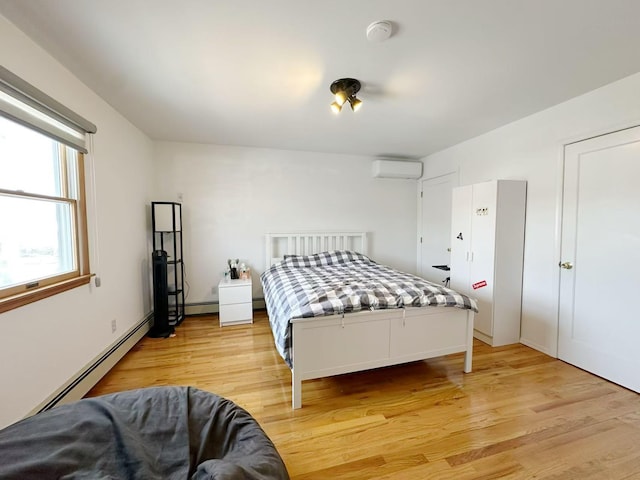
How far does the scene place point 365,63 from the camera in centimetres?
186

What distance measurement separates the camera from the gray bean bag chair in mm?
821

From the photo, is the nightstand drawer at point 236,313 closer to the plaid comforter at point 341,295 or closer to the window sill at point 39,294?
the plaid comforter at point 341,295

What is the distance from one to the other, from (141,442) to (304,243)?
10.4ft

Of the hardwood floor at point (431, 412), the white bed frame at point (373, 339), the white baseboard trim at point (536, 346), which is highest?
the white bed frame at point (373, 339)

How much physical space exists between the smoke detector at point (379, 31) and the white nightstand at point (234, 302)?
284 cm

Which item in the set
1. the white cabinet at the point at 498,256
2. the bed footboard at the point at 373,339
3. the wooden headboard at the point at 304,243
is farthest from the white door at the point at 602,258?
the wooden headboard at the point at 304,243

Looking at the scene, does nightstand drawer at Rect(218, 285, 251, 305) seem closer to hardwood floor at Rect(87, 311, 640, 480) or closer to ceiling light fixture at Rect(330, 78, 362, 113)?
hardwood floor at Rect(87, 311, 640, 480)

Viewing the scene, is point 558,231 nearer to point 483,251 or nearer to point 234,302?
point 483,251

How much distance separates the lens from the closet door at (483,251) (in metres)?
2.80

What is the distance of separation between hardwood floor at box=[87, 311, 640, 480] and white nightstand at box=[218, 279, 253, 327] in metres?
0.59

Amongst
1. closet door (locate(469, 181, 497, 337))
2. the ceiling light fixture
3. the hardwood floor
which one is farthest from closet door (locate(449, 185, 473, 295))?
the ceiling light fixture

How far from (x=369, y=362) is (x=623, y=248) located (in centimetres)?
225

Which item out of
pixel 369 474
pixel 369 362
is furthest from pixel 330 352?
pixel 369 474

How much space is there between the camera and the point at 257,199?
3.90m
